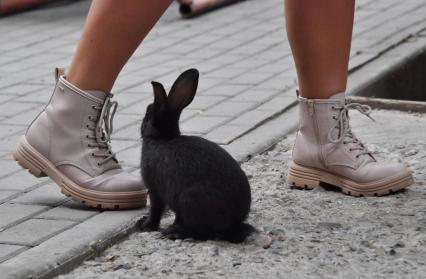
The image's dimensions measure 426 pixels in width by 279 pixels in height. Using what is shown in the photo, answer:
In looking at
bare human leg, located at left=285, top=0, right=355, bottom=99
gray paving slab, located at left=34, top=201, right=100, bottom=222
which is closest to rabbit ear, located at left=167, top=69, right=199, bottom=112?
gray paving slab, located at left=34, top=201, right=100, bottom=222

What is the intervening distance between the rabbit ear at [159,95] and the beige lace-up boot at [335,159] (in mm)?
726

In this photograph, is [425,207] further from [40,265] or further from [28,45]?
[28,45]

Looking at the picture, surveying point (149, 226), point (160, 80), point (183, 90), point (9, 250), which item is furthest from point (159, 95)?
point (160, 80)

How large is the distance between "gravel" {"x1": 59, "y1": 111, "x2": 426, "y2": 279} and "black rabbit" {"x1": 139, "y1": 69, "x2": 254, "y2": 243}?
0.05 metres

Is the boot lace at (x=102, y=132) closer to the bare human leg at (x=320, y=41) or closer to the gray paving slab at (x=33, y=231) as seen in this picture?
the gray paving slab at (x=33, y=231)

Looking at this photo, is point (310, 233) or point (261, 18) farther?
point (261, 18)

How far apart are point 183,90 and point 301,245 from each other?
58 cm

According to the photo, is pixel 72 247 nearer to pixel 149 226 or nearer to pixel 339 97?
pixel 149 226

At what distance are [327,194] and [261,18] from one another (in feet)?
13.0

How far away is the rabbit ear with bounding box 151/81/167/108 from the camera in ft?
10.4

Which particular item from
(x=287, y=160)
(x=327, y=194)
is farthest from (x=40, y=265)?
(x=287, y=160)

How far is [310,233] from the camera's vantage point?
10.8 feet

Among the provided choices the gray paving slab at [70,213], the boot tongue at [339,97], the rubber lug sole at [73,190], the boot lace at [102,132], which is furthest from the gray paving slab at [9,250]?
the boot tongue at [339,97]

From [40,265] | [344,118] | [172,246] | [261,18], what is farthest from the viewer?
[261,18]
